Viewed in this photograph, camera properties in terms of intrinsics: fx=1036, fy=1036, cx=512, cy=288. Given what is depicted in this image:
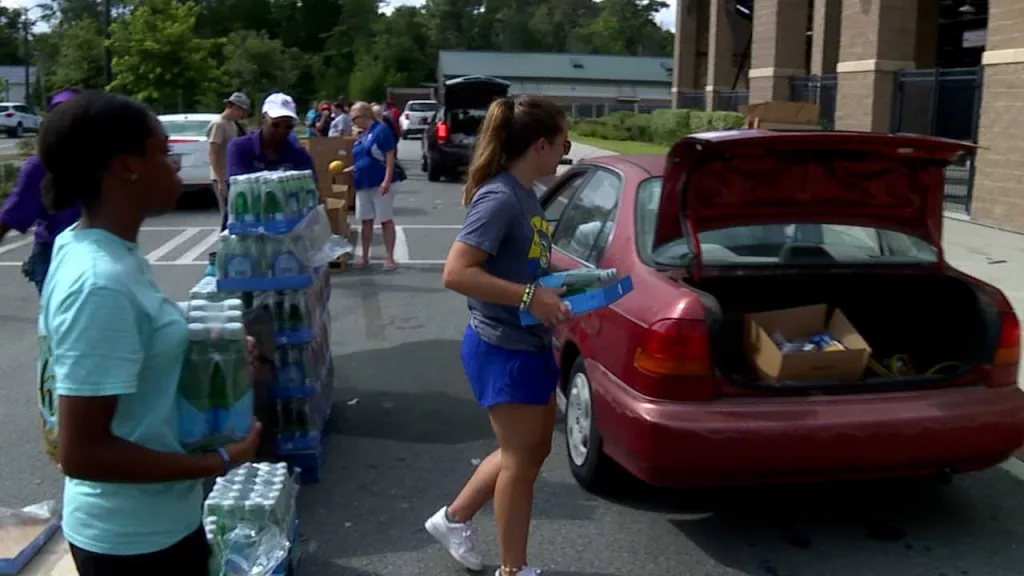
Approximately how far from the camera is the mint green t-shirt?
5.98 feet

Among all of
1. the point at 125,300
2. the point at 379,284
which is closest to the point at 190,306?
the point at 125,300

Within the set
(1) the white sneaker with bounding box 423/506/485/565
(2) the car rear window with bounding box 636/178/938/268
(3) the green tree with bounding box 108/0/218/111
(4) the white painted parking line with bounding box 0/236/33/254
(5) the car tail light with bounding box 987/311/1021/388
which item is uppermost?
(3) the green tree with bounding box 108/0/218/111

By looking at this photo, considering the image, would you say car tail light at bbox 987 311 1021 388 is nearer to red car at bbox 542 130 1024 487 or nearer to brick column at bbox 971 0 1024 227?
red car at bbox 542 130 1024 487

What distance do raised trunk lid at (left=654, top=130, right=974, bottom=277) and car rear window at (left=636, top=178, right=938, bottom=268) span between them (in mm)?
86

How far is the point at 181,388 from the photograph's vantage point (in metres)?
2.07

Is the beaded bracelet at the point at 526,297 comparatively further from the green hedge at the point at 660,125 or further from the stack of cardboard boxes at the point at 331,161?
the green hedge at the point at 660,125

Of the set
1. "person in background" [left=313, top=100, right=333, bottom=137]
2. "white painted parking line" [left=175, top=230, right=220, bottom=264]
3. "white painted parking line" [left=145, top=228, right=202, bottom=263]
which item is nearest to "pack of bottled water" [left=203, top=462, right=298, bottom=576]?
"white painted parking line" [left=175, top=230, right=220, bottom=264]

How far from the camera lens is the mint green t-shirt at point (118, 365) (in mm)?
1823

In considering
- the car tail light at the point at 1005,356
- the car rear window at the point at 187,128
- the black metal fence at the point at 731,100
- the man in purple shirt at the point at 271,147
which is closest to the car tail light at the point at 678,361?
the car tail light at the point at 1005,356

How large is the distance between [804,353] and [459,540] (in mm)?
1592

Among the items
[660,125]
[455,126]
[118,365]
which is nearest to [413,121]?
[660,125]

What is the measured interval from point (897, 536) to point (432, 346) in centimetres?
403

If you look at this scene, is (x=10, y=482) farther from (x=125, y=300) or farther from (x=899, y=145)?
(x=899, y=145)

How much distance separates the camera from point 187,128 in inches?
661
